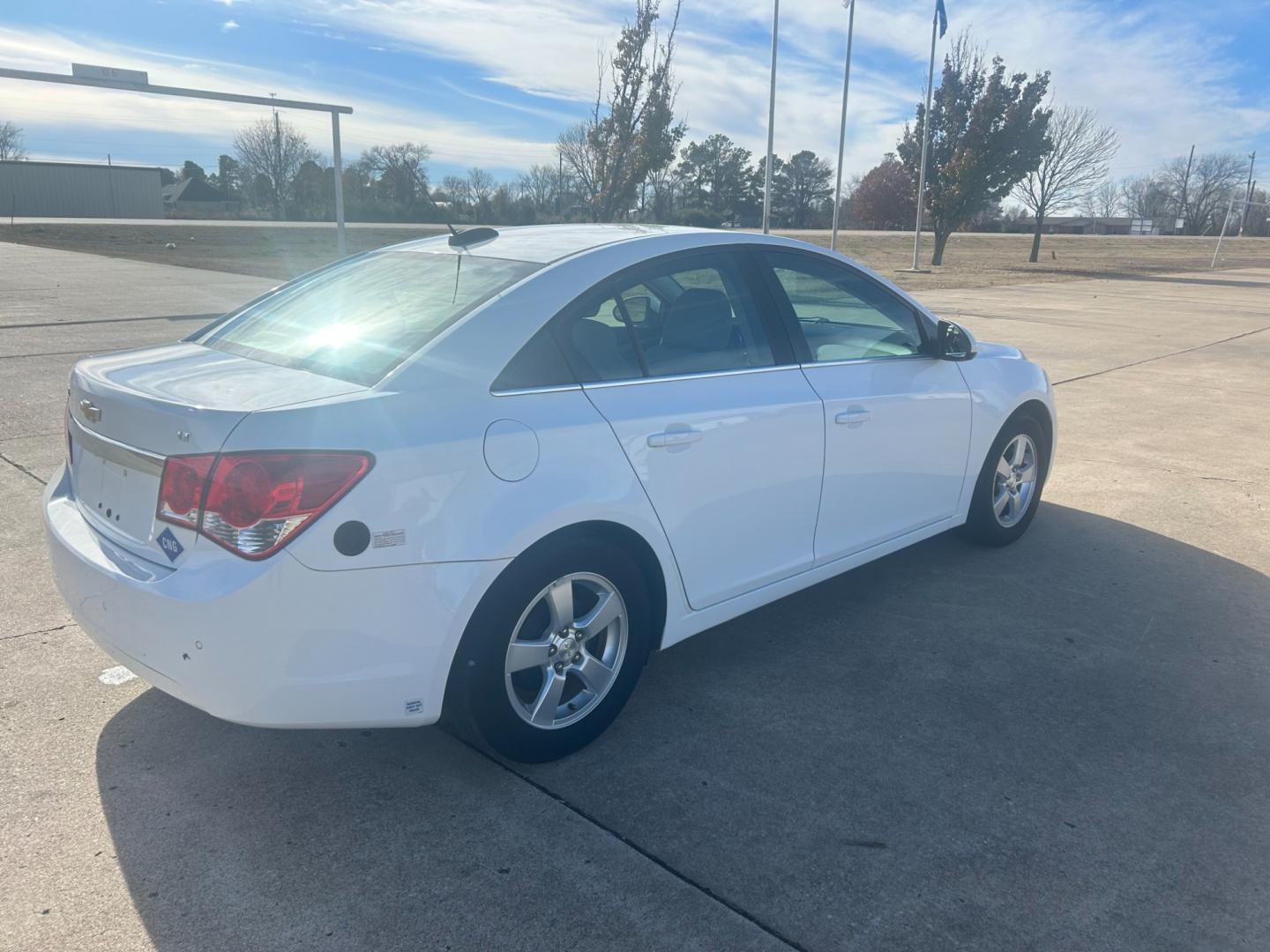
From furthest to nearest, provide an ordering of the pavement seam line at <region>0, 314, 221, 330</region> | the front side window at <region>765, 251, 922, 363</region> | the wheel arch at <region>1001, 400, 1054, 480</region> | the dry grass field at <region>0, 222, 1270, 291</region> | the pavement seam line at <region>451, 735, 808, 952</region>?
the dry grass field at <region>0, 222, 1270, 291</region> → the pavement seam line at <region>0, 314, 221, 330</region> → the wheel arch at <region>1001, 400, 1054, 480</region> → the front side window at <region>765, 251, 922, 363</region> → the pavement seam line at <region>451, 735, 808, 952</region>

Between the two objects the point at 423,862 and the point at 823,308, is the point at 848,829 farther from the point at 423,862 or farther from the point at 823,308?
the point at 823,308

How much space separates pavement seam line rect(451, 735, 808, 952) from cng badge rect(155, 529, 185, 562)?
3.70 feet

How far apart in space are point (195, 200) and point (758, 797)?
91.4 metres

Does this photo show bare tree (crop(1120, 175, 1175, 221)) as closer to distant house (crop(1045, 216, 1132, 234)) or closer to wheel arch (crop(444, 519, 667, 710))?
distant house (crop(1045, 216, 1132, 234))

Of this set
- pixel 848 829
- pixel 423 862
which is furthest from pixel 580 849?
pixel 848 829

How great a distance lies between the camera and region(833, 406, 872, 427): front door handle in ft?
12.6

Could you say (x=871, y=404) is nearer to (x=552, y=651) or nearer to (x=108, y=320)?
(x=552, y=651)

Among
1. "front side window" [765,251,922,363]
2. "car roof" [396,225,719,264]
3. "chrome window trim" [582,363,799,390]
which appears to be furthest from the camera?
"front side window" [765,251,922,363]

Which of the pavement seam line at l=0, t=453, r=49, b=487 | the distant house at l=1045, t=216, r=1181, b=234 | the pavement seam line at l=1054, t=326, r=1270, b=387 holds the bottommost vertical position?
the pavement seam line at l=0, t=453, r=49, b=487

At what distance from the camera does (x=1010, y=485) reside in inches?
202

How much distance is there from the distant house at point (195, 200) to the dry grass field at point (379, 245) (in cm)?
2939

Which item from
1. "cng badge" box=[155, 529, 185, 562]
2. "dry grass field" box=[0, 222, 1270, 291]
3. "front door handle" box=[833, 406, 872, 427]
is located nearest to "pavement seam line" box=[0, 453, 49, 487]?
"cng badge" box=[155, 529, 185, 562]

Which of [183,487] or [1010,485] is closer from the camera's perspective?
[183,487]

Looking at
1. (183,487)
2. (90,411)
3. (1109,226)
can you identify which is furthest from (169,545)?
(1109,226)
